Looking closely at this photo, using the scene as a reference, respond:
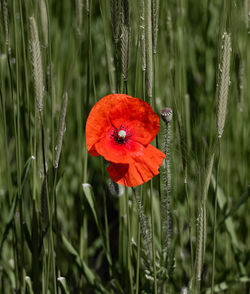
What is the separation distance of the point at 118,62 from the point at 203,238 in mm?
268

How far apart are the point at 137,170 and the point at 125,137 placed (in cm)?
7

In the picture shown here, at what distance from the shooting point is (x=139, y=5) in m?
0.53

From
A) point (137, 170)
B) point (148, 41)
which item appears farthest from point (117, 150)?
point (148, 41)

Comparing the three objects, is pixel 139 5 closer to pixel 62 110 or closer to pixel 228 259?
pixel 62 110

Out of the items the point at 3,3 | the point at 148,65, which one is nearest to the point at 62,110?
the point at 148,65

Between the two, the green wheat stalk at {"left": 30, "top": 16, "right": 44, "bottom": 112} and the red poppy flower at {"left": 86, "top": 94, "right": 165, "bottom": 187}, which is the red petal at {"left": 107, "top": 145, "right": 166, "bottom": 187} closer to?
the red poppy flower at {"left": 86, "top": 94, "right": 165, "bottom": 187}

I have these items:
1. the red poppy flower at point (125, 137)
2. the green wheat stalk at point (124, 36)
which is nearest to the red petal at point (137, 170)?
the red poppy flower at point (125, 137)

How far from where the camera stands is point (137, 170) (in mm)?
527

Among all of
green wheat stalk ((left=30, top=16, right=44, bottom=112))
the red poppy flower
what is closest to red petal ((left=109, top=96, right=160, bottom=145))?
the red poppy flower

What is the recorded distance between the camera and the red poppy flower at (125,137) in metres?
0.52

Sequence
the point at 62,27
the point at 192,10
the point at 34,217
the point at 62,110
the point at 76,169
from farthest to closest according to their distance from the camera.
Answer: the point at 192,10
the point at 62,27
the point at 76,169
the point at 34,217
the point at 62,110

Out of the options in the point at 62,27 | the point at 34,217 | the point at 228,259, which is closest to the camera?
the point at 34,217

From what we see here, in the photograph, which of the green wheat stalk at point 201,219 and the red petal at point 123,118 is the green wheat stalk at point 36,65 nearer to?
the red petal at point 123,118

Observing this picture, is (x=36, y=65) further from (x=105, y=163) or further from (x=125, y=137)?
(x=105, y=163)
